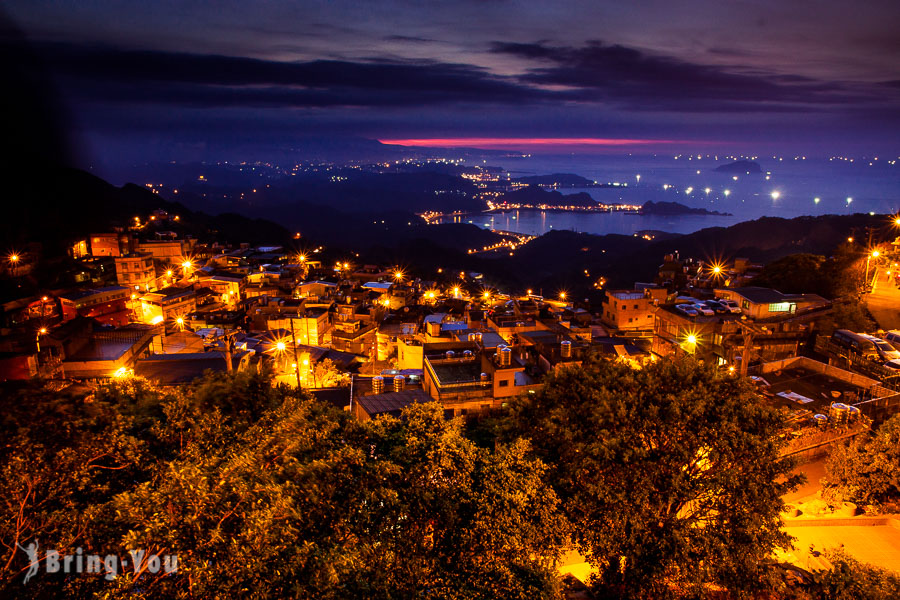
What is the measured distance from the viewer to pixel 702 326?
18.2 meters

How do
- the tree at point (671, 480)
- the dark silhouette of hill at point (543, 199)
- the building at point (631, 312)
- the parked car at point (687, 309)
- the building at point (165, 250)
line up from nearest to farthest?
the tree at point (671, 480) < the parked car at point (687, 309) < the building at point (631, 312) < the building at point (165, 250) < the dark silhouette of hill at point (543, 199)

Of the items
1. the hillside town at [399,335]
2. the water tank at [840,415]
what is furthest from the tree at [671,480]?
the water tank at [840,415]

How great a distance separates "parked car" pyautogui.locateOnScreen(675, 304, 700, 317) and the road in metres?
6.81

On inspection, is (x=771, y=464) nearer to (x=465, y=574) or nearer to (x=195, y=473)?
(x=465, y=574)

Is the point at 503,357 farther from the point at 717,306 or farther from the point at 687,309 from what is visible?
the point at 717,306

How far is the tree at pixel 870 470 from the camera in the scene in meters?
10.2

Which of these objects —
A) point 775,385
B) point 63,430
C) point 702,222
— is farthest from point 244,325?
point 702,222

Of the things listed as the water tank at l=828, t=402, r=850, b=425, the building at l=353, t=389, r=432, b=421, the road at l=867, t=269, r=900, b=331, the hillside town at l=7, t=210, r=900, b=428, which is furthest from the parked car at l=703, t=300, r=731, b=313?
the building at l=353, t=389, r=432, b=421

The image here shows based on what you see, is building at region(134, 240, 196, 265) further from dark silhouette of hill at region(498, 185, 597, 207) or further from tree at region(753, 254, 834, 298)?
dark silhouette of hill at region(498, 185, 597, 207)

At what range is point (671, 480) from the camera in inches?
298

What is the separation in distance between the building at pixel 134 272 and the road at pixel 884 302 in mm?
35275

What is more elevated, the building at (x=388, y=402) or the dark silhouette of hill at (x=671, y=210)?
the dark silhouette of hill at (x=671, y=210)

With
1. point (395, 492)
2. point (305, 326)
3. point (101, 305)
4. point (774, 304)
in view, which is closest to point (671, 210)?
point (774, 304)

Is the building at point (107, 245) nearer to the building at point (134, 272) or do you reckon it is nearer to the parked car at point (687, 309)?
the building at point (134, 272)
